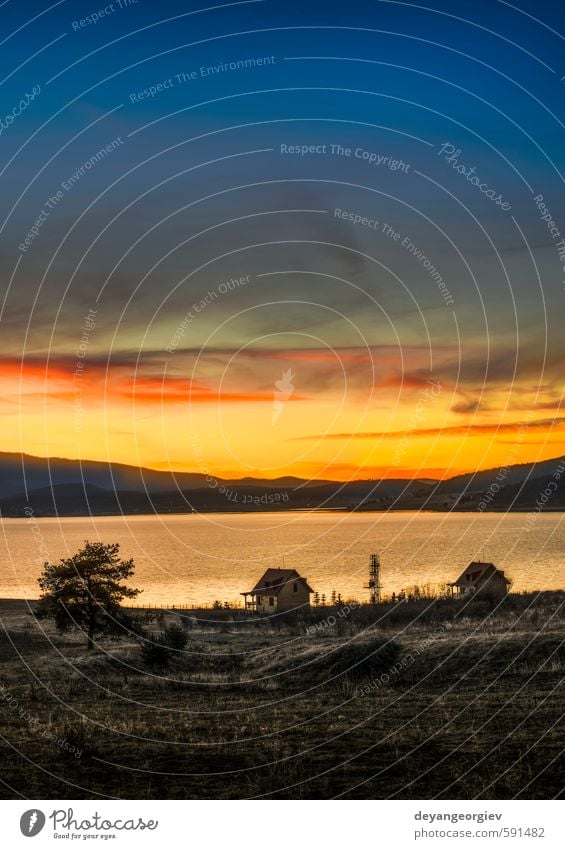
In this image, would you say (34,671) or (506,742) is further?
(34,671)

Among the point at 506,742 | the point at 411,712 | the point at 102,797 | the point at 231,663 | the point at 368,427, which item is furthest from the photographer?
the point at 368,427

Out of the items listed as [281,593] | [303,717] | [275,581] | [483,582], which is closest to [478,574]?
[483,582]

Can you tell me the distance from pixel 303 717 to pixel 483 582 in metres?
48.2

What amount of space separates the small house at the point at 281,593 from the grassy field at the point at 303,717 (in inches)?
1450

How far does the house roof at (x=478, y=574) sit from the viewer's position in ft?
262

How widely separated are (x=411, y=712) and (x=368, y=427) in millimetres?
30076

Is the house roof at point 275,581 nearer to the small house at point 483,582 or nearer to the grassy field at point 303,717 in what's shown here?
the small house at point 483,582

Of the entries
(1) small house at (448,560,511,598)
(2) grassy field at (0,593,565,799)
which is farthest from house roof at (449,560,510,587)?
(2) grassy field at (0,593,565,799)

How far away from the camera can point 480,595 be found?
69875 millimetres

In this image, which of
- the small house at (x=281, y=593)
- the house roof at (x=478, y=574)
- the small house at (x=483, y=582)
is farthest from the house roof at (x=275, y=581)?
the small house at (x=483, y=582)

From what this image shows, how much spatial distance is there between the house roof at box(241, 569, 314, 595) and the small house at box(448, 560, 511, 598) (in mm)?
14918
